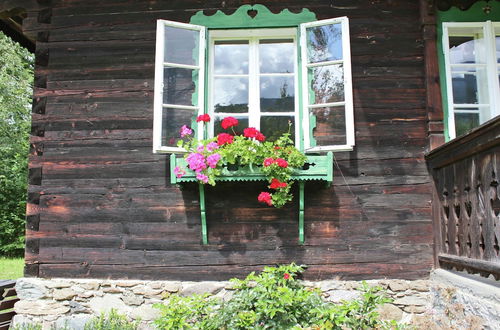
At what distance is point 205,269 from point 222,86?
1724 millimetres

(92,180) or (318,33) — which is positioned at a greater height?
(318,33)

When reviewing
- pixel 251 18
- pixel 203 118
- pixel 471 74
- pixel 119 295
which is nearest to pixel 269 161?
pixel 203 118

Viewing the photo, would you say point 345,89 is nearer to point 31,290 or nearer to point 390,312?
point 390,312

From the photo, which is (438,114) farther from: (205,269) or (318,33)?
(205,269)

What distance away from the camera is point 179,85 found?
4016mm

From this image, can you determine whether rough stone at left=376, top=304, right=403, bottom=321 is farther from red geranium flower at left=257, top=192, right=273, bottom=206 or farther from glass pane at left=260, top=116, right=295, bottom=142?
glass pane at left=260, top=116, right=295, bottom=142

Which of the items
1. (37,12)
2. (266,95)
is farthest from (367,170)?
(37,12)

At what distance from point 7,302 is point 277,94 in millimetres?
3185

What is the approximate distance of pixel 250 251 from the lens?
4008 millimetres

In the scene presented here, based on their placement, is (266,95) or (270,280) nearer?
(270,280)

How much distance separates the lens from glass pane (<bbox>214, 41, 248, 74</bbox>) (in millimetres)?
4309

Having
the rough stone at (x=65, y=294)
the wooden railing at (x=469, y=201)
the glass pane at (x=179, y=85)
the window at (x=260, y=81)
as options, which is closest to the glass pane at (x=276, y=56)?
the window at (x=260, y=81)

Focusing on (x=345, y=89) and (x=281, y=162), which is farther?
(x=345, y=89)

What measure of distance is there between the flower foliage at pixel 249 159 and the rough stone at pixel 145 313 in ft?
4.06
